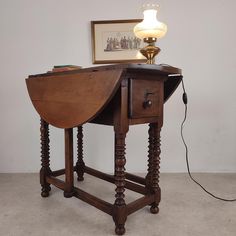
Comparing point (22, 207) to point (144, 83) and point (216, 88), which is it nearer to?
point (144, 83)

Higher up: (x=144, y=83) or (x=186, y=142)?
(x=144, y=83)

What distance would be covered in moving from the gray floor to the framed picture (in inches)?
42.0

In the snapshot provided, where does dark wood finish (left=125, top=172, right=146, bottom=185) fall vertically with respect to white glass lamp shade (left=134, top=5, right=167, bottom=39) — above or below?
below

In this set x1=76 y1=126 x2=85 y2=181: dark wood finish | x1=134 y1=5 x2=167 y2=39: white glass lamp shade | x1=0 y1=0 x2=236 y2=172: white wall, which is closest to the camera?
x1=134 y1=5 x2=167 y2=39: white glass lamp shade

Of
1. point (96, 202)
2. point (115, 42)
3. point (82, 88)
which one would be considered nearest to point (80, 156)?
point (96, 202)

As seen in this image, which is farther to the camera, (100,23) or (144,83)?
(100,23)

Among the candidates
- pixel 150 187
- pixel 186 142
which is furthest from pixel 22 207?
pixel 186 142

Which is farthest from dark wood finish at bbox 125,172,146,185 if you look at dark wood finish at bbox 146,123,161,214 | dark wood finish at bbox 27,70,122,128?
dark wood finish at bbox 27,70,122,128

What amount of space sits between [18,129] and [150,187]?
1.35 meters

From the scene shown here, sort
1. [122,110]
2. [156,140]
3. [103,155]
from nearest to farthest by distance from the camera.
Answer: [122,110]
[156,140]
[103,155]

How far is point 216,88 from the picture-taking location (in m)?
1.99

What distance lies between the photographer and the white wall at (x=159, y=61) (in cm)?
195

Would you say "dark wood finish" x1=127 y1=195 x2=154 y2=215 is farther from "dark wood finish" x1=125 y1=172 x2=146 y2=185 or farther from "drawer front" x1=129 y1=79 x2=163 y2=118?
"drawer front" x1=129 y1=79 x2=163 y2=118

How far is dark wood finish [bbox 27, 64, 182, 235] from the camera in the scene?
3.38 feet
